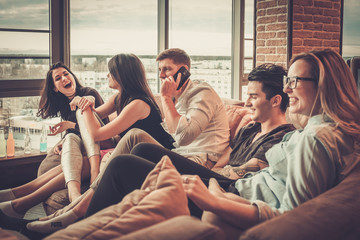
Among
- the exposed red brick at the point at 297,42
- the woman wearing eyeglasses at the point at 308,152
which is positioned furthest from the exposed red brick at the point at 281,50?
the woman wearing eyeglasses at the point at 308,152

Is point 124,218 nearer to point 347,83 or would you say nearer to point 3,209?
point 347,83

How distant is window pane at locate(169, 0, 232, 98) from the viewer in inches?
214

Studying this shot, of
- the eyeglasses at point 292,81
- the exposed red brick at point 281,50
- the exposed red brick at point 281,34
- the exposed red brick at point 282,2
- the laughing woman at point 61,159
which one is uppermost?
the exposed red brick at point 282,2

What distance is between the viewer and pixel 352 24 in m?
5.34

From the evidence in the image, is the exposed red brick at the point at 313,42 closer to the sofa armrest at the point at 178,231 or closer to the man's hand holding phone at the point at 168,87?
the man's hand holding phone at the point at 168,87

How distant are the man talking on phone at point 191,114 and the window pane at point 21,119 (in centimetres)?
182

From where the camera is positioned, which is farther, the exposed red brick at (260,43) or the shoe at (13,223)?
the exposed red brick at (260,43)

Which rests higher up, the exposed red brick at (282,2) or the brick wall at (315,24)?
the exposed red brick at (282,2)

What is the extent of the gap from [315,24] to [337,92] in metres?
3.71

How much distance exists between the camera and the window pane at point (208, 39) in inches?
214

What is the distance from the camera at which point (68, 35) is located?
169 inches

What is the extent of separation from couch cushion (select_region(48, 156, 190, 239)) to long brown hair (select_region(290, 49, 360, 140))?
0.70 m

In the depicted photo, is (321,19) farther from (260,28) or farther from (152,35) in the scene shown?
(152,35)

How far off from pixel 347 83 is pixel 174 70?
1.47 metres
